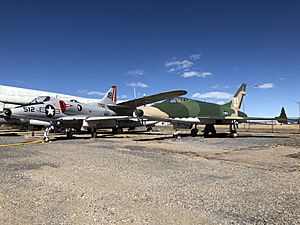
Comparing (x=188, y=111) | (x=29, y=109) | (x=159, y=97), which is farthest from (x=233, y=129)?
(x=29, y=109)

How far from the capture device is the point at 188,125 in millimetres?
16953

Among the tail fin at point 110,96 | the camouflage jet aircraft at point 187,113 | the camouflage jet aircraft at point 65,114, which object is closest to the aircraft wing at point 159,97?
the camouflage jet aircraft at point 65,114

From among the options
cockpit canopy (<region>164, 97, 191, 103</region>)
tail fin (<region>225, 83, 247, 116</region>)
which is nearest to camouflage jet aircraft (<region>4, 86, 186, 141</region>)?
cockpit canopy (<region>164, 97, 191, 103</region>)

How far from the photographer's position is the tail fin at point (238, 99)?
22.5 m

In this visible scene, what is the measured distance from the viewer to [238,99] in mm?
23172

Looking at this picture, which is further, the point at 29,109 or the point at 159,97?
the point at 159,97

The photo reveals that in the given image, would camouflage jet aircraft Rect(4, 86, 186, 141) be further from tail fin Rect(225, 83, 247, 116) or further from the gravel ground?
the gravel ground

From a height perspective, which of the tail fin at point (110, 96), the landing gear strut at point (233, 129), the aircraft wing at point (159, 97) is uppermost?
the tail fin at point (110, 96)

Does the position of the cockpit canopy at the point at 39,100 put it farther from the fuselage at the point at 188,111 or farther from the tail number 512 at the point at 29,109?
the fuselage at the point at 188,111

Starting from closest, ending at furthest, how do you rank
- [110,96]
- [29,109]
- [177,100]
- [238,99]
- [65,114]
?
[29,109] → [65,114] → [177,100] → [238,99] → [110,96]

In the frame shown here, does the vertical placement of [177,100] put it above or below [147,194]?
above

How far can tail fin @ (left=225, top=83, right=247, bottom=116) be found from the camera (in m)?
22.5

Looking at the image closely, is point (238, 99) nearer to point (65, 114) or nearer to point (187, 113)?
point (187, 113)

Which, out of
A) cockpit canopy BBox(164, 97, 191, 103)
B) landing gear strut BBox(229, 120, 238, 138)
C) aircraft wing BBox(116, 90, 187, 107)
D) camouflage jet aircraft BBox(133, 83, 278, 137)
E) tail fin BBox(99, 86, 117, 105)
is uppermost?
tail fin BBox(99, 86, 117, 105)
